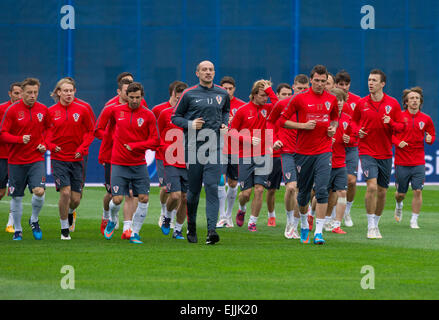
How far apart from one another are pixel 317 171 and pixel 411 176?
3576 mm

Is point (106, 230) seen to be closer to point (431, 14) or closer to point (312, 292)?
point (312, 292)

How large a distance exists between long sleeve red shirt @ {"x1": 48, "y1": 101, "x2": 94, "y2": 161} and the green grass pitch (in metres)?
1.21

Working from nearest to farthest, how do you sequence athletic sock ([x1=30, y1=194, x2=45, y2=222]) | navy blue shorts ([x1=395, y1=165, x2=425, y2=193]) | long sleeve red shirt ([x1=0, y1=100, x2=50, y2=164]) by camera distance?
long sleeve red shirt ([x1=0, y1=100, x2=50, y2=164]), athletic sock ([x1=30, y1=194, x2=45, y2=222]), navy blue shorts ([x1=395, y1=165, x2=425, y2=193])

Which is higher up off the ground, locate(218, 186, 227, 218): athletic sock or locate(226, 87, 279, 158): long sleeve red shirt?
locate(226, 87, 279, 158): long sleeve red shirt

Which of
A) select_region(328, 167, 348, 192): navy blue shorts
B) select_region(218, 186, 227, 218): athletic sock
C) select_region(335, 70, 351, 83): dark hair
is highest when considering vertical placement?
select_region(335, 70, 351, 83): dark hair

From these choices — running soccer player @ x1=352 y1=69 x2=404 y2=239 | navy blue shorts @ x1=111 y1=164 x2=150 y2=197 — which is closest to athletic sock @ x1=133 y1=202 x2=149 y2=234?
navy blue shorts @ x1=111 y1=164 x2=150 y2=197

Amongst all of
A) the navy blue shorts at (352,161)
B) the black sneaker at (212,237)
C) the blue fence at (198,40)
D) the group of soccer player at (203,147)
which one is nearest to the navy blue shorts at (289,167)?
the group of soccer player at (203,147)

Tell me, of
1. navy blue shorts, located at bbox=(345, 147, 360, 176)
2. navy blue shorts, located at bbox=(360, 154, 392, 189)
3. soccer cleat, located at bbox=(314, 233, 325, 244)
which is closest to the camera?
soccer cleat, located at bbox=(314, 233, 325, 244)

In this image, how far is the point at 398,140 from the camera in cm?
1541

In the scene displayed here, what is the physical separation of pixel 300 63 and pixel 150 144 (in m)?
15.0

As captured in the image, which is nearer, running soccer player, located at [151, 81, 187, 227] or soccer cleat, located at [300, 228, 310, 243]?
soccer cleat, located at [300, 228, 310, 243]

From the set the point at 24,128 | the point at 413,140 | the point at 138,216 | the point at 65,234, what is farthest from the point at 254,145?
the point at 24,128

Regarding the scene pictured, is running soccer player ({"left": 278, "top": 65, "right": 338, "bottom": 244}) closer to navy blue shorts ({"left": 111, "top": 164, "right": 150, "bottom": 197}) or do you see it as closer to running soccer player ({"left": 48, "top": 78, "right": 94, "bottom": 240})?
navy blue shorts ({"left": 111, "top": 164, "right": 150, "bottom": 197})

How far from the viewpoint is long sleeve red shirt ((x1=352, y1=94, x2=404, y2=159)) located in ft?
45.9
